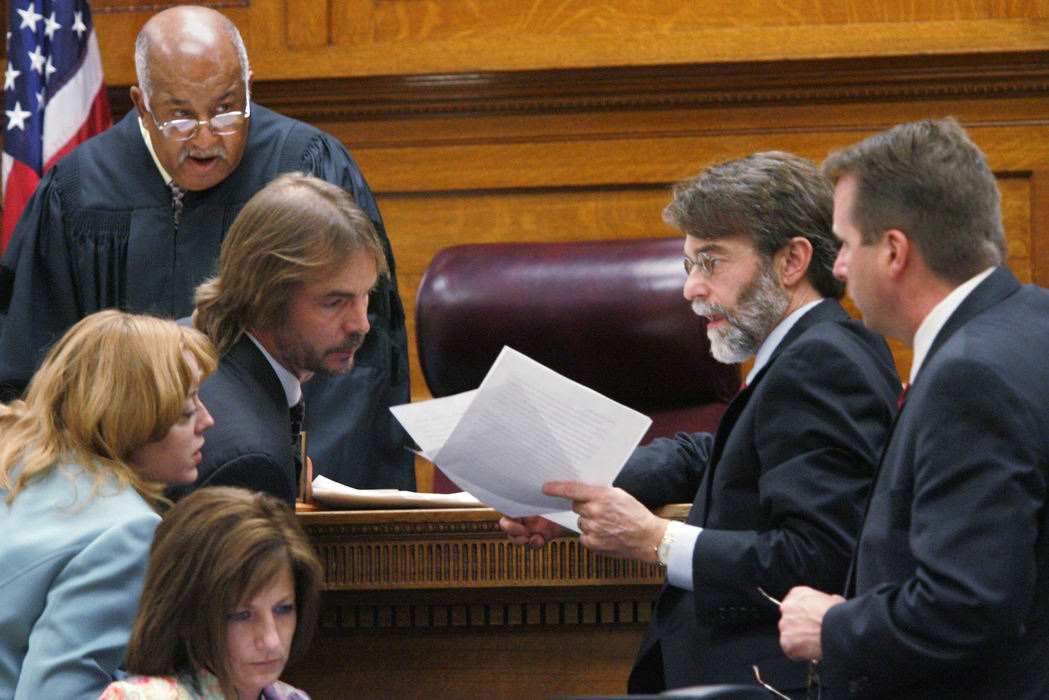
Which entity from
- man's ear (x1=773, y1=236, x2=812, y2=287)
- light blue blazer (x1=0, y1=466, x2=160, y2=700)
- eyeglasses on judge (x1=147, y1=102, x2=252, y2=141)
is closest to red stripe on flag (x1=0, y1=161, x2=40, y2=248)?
eyeglasses on judge (x1=147, y1=102, x2=252, y2=141)

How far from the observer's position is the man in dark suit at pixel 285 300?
2604 millimetres

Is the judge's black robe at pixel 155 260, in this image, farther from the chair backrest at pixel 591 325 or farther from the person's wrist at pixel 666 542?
the person's wrist at pixel 666 542

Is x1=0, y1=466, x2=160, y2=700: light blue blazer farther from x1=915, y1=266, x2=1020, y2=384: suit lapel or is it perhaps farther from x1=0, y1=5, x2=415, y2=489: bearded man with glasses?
x1=0, y1=5, x2=415, y2=489: bearded man with glasses

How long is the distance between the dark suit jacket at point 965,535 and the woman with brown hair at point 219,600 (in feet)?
2.61

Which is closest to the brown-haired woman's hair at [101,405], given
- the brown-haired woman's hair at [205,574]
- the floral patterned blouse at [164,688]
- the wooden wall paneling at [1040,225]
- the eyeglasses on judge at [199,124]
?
the brown-haired woman's hair at [205,574]

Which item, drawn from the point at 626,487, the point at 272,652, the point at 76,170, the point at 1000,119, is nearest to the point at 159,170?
the point at 76,170

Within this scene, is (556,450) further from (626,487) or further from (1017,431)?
(1017,431)

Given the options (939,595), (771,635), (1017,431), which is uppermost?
(1017,431)

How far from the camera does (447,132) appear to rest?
15.6ft

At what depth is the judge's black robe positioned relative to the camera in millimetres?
3773

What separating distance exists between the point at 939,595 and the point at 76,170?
3.08 meters

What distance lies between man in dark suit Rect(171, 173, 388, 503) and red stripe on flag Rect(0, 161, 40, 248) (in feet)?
7.08

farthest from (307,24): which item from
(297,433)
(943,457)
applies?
(943,457)

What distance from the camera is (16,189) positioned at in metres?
4.62
